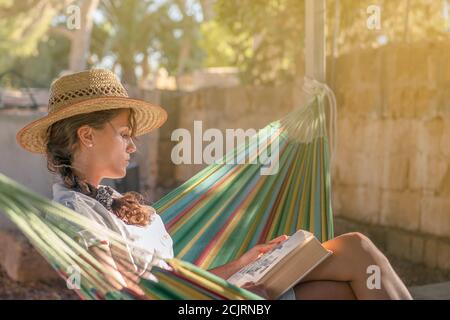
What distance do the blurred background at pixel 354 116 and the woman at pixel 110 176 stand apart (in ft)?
4.78

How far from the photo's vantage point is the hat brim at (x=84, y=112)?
191cm

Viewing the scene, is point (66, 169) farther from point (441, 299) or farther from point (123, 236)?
point (441, 299)

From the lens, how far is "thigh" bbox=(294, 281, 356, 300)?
6.14 ft

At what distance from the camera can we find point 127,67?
16.0 m

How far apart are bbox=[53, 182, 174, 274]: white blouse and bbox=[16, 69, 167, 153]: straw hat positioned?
0.19 meters

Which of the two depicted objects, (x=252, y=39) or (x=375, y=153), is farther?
(x=252, y=39)

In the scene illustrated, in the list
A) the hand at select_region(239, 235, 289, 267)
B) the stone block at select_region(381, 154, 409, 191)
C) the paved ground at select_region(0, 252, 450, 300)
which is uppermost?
the hand at select_region(239, 235, 289, 267)

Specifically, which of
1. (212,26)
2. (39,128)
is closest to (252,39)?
(39,128)

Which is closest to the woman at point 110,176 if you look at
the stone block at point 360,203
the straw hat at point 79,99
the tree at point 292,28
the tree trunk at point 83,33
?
the straw hat at point 79,99

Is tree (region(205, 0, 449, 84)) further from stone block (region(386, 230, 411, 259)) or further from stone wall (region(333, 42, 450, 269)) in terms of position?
stone block (region(386, 230, 411, 259))

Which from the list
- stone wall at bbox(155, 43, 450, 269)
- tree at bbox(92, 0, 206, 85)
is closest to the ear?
stone wall at bbox(155, 43, 450, 269)

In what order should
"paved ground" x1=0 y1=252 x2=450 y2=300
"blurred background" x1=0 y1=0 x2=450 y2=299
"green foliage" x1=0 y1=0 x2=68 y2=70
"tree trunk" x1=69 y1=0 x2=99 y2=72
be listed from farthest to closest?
"green foliage" x1=0 y1=0 x2=68 y2=70 < "tree trunk" x1=69 y1=0 x2=99 y2=72 < "blurred background" x1=0 y1=0 x2=450 y2=299 < "paved ground" x1=0 y1=252 x2=450 y2=300

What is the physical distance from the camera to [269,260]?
6.20ft
